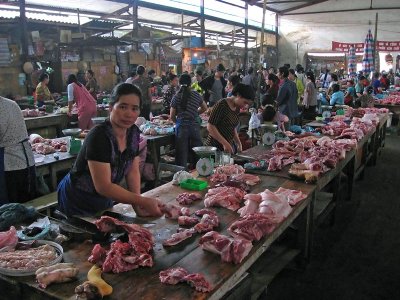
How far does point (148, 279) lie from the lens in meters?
1.97

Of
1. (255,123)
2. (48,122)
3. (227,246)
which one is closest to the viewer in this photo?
(227,246)

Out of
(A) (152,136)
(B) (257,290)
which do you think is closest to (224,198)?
(B) (257,290)

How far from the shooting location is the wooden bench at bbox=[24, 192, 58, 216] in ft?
13.5

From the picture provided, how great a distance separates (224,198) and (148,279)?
1255 mm

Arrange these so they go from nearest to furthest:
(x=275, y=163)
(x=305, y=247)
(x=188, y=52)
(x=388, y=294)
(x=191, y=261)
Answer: (x=191, y=261), (x=388, y=294), (x=305, y=247), (x=275, y=163), (x=188, y=52)

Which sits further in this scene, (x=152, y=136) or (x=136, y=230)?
(x=152, y=136)

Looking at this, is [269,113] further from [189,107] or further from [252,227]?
[252,227]

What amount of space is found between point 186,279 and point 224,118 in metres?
3.09

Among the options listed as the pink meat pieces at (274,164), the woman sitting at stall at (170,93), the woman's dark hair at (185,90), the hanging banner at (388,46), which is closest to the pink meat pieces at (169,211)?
the pink meat pieces at (274,164)

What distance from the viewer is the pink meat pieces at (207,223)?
8.55ft

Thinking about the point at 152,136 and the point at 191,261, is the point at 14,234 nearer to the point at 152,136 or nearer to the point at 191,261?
the point at 191,261

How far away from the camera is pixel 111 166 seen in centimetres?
257

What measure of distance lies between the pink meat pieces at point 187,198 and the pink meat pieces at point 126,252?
78 centimetres

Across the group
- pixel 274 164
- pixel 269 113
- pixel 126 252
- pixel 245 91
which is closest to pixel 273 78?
pixel 269 113
